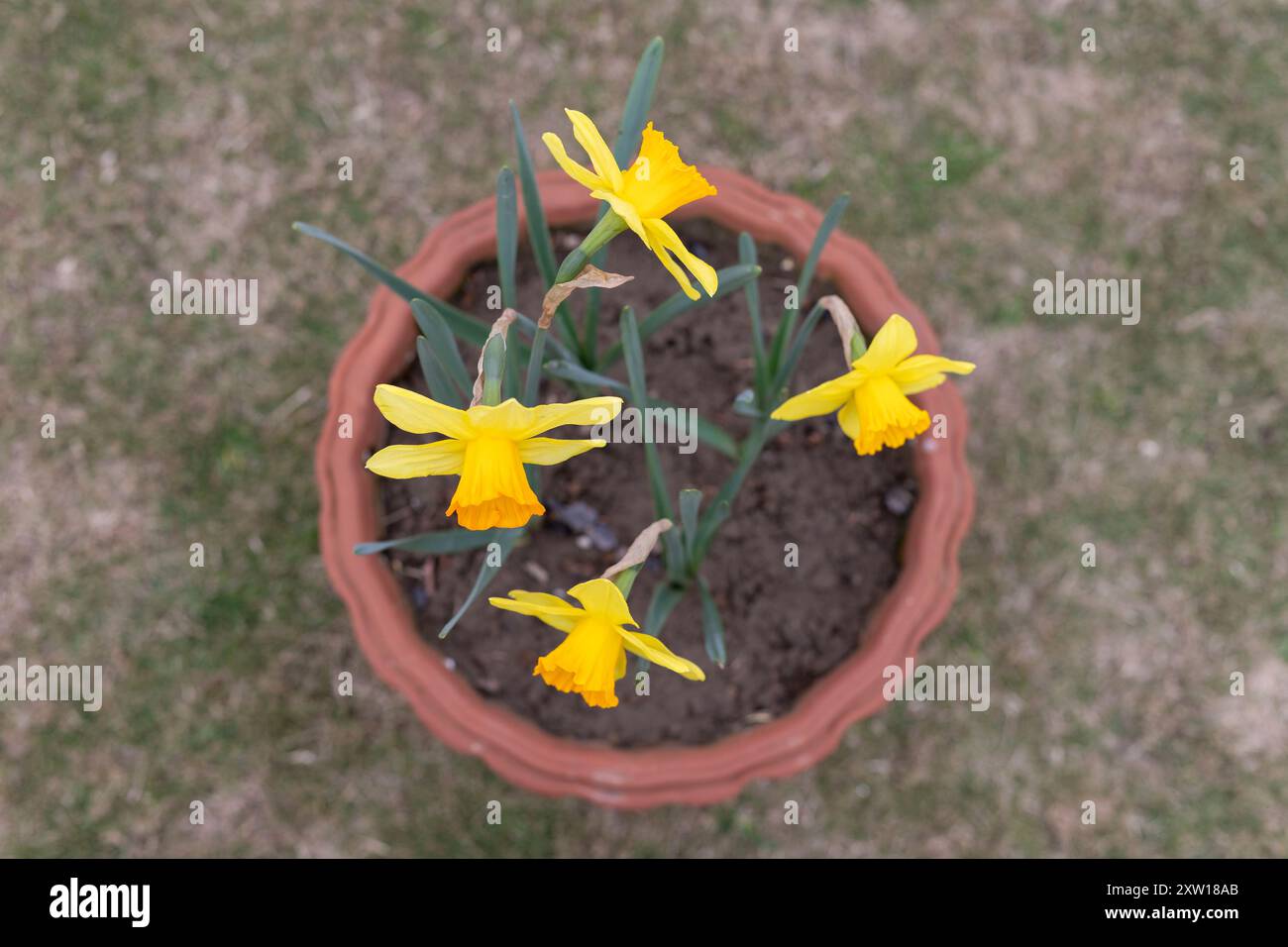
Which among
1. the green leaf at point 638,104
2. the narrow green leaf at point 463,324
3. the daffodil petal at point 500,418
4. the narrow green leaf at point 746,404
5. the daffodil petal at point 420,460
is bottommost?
the daffodil petal at point 420,460

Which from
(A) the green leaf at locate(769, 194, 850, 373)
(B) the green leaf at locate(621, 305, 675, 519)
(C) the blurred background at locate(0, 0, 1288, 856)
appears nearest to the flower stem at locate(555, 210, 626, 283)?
(B) the green leaf at locate(621, 305, 675, 519)

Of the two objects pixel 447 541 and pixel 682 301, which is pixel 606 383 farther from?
pixel 447 541

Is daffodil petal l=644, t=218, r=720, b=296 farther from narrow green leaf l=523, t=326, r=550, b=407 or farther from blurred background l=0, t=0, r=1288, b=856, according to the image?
blurred background l=0, t=0, r=1288, b=856

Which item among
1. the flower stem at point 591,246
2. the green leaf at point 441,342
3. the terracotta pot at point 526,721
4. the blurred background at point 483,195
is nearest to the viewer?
the flower stem at point 591,246

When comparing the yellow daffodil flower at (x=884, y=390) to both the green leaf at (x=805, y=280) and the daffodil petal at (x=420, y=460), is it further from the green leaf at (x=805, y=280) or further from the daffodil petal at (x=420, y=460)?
the daffodil petal at (x=420, y=460)

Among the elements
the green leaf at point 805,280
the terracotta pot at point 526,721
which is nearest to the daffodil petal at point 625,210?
the green leaf at point 805,280
